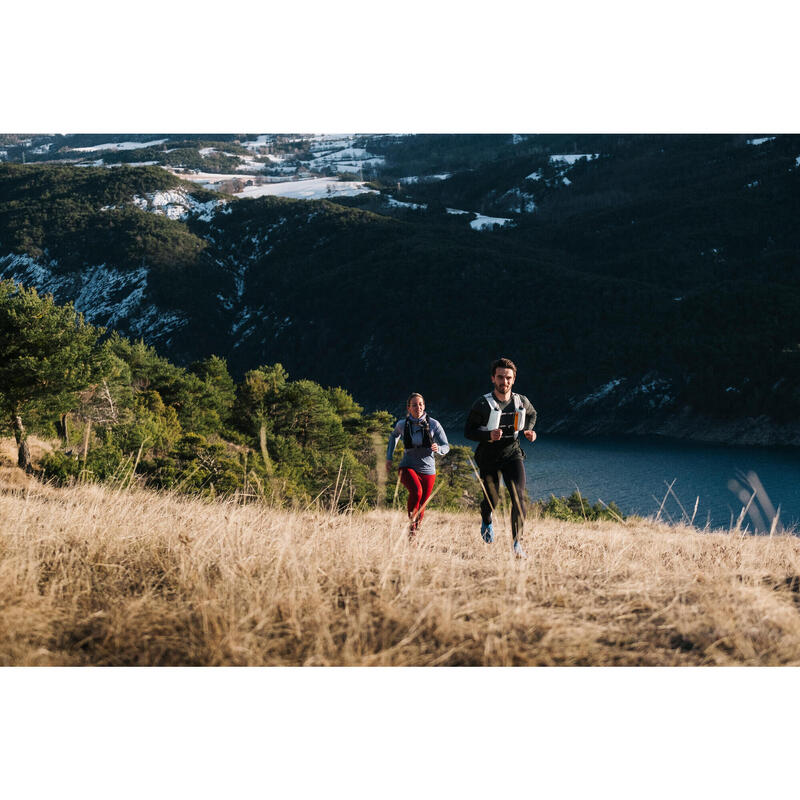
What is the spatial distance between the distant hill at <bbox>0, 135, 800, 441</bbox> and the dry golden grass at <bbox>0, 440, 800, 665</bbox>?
8228 centimetres

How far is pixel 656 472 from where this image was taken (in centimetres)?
5938

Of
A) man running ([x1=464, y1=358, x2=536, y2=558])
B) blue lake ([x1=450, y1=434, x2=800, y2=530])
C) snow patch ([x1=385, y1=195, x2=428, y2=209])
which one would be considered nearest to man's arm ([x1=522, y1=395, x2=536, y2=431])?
man running ([x1=464, y1=358, x2=536, y2=558])

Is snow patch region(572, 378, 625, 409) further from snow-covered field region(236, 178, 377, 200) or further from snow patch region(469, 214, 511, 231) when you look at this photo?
snow-covered field region(236, 178, 377, 200)

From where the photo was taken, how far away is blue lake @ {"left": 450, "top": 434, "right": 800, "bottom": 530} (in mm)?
46897

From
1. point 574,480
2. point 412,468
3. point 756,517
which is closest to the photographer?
point 756,517

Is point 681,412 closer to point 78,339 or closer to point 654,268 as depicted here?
point 654,268

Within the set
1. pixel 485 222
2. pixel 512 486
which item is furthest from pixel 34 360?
pixel 485 222

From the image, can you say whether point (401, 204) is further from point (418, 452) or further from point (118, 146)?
point (418, 452)

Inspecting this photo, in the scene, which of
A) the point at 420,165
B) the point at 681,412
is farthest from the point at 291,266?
the point at 681,412

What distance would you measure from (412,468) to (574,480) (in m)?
52.7

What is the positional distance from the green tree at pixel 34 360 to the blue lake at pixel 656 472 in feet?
108

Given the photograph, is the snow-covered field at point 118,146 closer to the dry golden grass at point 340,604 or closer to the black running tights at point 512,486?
the black running tights at point 512,486

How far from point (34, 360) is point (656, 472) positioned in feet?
175

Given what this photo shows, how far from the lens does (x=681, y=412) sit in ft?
273
